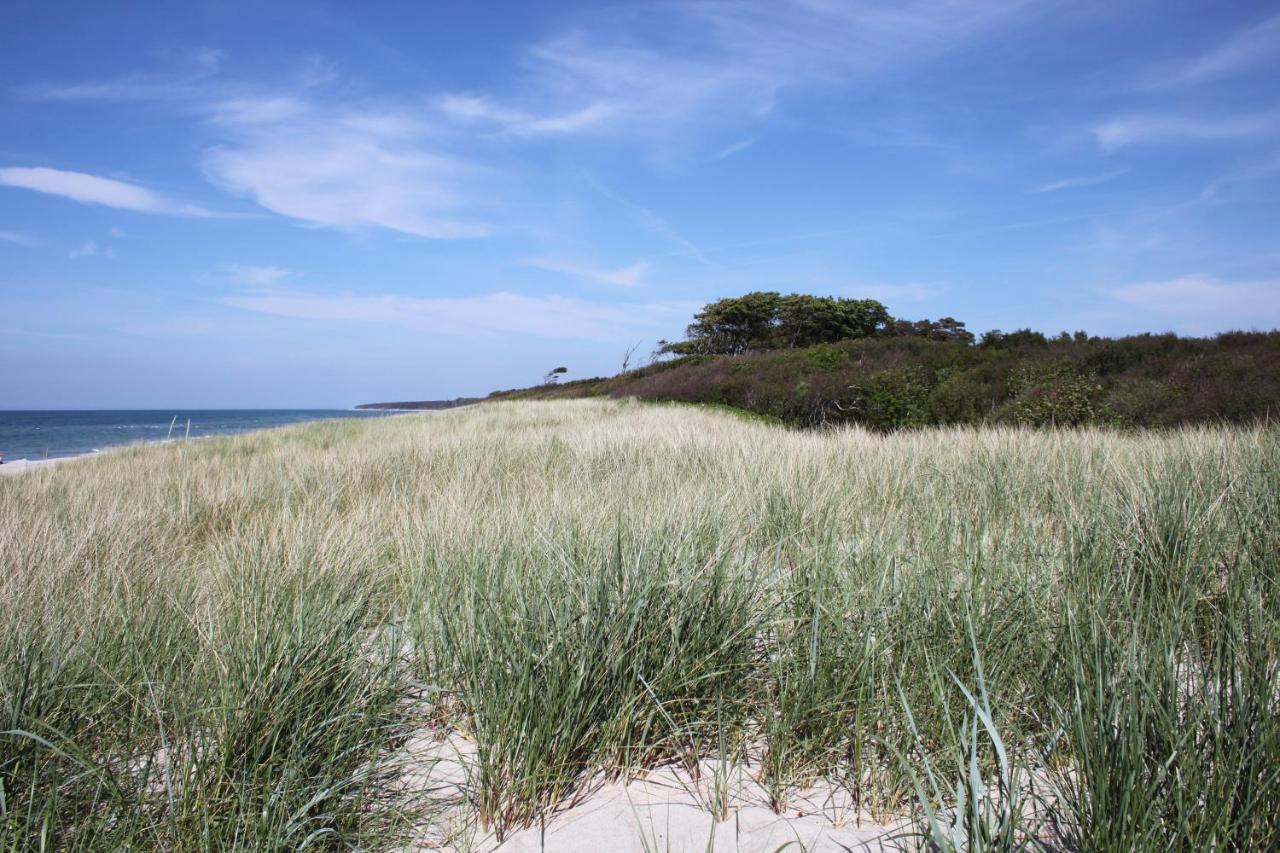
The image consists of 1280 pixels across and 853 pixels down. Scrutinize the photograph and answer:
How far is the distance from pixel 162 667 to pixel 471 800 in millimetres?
1094

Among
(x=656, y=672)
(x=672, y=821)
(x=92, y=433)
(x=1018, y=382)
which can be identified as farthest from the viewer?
(x=92, y=433)

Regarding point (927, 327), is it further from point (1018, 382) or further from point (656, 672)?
point (656, 672)

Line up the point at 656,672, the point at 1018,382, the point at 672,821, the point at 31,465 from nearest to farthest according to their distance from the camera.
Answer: the point at 672,821 < the point at 656,672 < the point at 31,465 < the point at 1018,382

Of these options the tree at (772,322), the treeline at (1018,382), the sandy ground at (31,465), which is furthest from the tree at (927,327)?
the sandy ground at (31,465)

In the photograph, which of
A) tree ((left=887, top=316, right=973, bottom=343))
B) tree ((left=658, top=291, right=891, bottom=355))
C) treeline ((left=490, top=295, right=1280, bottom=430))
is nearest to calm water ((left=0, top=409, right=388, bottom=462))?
treeline ((left=490, top=295, right=1280, bottom=430))

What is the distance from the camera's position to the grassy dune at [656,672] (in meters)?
1.21

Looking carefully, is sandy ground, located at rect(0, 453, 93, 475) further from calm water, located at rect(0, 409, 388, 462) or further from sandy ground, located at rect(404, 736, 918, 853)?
sandy ground, located at rect(404, 736, 918, 853)

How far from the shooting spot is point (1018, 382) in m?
10.5

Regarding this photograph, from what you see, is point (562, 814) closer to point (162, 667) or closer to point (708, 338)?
point (162, 667)

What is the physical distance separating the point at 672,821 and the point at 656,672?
15.6 inches

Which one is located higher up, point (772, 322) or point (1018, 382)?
point (772, 322)

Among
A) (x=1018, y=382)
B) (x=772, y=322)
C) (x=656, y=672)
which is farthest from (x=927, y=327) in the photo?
(x=656, y=672)

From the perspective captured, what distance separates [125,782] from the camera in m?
1.37

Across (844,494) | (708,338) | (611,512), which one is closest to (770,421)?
(844,494)
